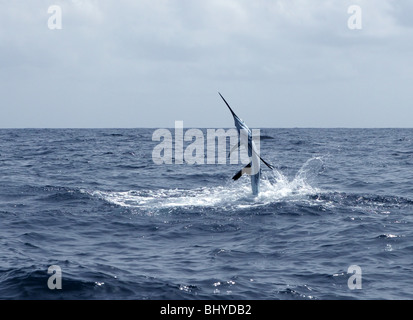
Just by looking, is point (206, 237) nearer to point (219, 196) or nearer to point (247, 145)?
point (247, 145)

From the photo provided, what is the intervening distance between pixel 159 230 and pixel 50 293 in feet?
19.4

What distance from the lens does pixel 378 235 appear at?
52.5 feet

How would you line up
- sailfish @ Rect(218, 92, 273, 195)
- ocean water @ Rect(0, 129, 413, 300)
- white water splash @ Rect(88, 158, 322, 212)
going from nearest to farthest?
ocean water @ Rect(0, 129, 413, 300)
sailfish @ Rect(218, 92, 273, 195)
white water splash @ Rect(88, 158, 322, 212)

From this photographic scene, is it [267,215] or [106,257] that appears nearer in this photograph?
[106,257]

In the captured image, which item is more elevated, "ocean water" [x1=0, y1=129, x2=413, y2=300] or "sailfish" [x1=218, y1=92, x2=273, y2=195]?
"sailfish" [x1=218, y1=92, x2=273, y2=195]

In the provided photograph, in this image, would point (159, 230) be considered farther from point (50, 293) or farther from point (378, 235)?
point (378, 235)

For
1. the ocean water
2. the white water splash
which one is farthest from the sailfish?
the white water splash

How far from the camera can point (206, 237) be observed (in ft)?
53.1

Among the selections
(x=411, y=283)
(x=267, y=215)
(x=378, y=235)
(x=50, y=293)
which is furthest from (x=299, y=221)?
(x=50, y=293)

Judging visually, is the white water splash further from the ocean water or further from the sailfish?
the sailfish

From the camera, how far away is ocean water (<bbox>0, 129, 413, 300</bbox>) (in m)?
11.8

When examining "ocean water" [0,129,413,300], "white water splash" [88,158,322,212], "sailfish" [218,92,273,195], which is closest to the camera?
"ocean water" [0,129,413,300]

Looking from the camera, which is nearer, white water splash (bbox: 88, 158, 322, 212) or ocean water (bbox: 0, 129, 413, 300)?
ocean water (bbox: 0, 129, 413, 300)

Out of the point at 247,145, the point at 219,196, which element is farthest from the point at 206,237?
the point at 219,196
